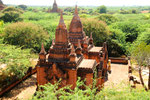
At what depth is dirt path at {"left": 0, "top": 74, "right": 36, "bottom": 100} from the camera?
18859mm

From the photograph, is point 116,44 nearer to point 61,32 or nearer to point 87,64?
A: point 87,64

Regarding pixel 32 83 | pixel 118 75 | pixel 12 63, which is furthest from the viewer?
pixel 118 75

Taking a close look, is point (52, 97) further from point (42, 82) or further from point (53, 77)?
point (42, 82)

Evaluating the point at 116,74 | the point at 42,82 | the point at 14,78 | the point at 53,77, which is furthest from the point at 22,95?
the point at 116,74

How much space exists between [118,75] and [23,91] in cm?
1465

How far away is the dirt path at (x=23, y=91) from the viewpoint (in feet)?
61.9

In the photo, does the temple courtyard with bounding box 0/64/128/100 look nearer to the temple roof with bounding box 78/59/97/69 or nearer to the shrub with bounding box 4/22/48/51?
the temple roof with bounding box 78/59/97/69

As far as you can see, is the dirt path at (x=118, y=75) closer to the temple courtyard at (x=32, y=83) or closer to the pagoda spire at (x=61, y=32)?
the temple courtyard at (x=32, y=83)

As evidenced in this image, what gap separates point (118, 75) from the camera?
23953 millimetres

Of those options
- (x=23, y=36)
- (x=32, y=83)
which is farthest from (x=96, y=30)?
(x=32, y=83)

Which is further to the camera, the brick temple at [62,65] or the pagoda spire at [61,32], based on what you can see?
the pagoda spire at [61,32]

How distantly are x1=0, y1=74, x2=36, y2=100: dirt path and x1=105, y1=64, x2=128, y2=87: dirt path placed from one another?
10.6 m

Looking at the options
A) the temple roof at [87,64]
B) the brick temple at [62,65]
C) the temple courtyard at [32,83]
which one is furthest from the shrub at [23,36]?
the temple roof at [87,64]

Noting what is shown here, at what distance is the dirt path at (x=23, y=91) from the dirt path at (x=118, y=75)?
10637 mm
